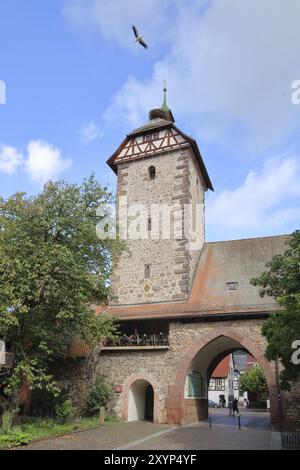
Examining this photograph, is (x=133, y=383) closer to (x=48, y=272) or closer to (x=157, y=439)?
(x=157, y=439)

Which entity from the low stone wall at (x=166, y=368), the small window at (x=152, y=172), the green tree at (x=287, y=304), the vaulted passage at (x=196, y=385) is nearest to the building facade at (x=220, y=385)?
the vaulted passage at (x=196, y=385)

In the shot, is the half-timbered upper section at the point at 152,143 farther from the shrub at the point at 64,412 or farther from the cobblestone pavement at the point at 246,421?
the cobblestone pavement at the point at 246,421

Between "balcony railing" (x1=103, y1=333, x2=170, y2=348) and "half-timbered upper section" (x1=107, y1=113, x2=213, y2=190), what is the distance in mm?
10650

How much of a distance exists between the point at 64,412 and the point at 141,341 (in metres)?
4.69

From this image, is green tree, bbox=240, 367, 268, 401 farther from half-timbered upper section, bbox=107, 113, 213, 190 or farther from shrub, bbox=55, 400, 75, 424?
shrub, bbox=55, 400, 75, 424

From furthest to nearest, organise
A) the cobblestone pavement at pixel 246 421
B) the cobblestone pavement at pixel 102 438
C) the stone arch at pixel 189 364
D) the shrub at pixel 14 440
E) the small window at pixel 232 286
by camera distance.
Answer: the small window at pixel 232 286 → the cobblestone pavement at pixel 246 421 → the stone arch at pixel 189 364 → the cobblestone pavement at pixel 102 438 → the shrub at pixel 14 440

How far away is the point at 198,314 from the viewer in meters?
20.0

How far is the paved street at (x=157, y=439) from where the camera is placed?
12.6m

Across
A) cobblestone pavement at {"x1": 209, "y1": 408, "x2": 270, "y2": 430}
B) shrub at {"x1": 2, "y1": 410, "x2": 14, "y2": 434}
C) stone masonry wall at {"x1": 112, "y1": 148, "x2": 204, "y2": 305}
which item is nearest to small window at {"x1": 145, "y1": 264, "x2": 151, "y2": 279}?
stone masonry wall at {"x1": 112, "y1": 148, "x2": 204, "y2": 305}

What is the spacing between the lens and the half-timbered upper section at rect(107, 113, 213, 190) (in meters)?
25.5

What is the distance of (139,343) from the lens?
2120 cm

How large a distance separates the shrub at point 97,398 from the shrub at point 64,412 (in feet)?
3.58
